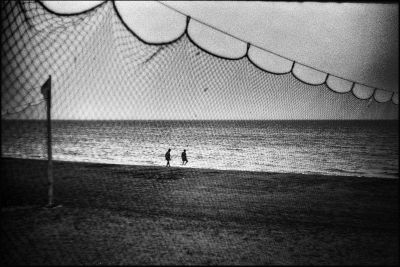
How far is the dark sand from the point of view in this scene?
15.2 feet

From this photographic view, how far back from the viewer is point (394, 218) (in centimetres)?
701

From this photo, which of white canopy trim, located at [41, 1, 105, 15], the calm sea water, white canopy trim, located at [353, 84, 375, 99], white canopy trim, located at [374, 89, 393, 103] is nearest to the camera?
white canopy trim, located at [41, 1, 105, 15]

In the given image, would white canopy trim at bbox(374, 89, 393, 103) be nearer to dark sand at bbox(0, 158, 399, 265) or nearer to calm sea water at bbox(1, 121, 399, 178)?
dark sand at bbox(0, 158, 399, 265)

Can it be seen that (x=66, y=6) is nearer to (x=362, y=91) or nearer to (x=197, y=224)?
(x=197, y=224)

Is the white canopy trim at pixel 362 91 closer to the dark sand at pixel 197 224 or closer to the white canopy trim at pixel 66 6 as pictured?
the dark sand at pixel 197 224

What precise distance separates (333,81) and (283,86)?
116cm

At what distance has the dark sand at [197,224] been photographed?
15.2 feet

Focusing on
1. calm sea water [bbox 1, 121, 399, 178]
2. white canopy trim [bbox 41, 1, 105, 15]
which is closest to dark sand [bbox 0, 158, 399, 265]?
white canopy trim [bbox 41, 1, 105, 15]

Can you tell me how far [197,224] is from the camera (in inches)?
248

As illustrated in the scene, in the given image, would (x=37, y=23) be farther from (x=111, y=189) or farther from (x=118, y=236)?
(x=111, y=189)

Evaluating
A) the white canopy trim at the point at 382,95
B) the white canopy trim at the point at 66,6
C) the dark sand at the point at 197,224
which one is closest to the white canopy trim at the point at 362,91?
the white canopy trim at the point at 382,95

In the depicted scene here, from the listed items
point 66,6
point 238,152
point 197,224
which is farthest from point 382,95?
point 238,152

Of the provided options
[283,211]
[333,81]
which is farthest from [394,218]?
[333,81]

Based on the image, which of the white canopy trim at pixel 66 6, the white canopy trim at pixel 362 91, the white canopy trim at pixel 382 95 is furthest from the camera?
the white canopy trim at pixel 382 95
